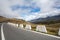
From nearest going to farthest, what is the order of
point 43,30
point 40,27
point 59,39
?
point 59,39
point 43,30
point 40,27

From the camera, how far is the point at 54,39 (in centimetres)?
1176

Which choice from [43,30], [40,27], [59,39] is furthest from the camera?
[40,27]

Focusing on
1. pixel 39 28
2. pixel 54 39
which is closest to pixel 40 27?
pixel 39 28

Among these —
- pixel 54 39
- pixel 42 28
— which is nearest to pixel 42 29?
pixel 42 28

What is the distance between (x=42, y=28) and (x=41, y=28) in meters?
0.52

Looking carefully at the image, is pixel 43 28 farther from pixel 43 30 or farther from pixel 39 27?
pixel 39 27

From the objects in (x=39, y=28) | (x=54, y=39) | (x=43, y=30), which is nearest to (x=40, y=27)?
(x=39, y=28)

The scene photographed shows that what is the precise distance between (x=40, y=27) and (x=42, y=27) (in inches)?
39.9

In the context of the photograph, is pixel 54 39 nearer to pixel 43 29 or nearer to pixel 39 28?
pixel 43 29

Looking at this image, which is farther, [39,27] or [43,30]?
[39,27]

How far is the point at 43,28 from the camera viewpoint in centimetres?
2059

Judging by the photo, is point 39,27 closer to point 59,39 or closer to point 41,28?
point 41,28

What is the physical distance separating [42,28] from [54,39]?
29.9 feet

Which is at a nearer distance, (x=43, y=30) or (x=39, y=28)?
(x=43, y=30)
